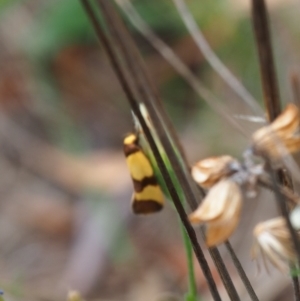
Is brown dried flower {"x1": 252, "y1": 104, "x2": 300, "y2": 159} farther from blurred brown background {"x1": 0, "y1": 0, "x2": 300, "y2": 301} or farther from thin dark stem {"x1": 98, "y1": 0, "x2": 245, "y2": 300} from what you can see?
blurred brown background {"x1": 0, "y1": 0, "x2": 300, "y2": 301}

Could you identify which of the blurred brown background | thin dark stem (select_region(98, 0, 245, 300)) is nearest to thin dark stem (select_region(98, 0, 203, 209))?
thin dark stem (select_region(98, 0, 245, 300))

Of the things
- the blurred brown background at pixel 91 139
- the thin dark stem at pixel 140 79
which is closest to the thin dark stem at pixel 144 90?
the thin dark stem at pixel 140 79

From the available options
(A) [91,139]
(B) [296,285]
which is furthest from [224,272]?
(A) [91,139]

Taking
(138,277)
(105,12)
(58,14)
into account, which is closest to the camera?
(105,12)

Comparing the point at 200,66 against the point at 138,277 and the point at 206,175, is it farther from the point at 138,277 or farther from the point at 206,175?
the point at 206,175

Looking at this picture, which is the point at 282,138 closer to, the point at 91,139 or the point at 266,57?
the point at 266,57

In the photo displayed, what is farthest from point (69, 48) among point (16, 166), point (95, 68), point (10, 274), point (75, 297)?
point (75, 297)

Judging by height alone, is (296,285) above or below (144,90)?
below

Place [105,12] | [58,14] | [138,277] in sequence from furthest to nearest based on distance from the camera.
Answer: [58,14] < [138,277] < [105,12]
